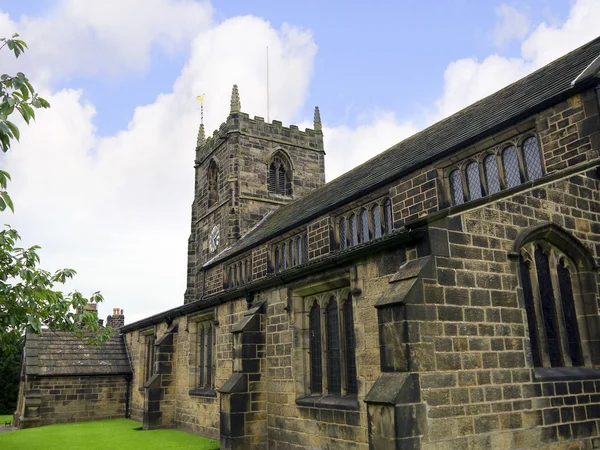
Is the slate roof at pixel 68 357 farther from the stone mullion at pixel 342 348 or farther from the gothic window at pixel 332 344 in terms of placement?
the stone mullion at pixel 342 348

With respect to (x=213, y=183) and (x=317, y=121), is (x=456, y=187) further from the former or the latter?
(x=213, y=183)

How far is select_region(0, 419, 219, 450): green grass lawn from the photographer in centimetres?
1433

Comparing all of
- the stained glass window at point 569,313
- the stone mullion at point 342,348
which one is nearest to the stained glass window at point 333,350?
the stone mullion at point 342,348

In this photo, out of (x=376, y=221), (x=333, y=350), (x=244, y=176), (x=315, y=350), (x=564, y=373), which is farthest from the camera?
(x=244, y=176)

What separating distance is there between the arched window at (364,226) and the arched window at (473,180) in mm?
3582

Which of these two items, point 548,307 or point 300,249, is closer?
point 548,307

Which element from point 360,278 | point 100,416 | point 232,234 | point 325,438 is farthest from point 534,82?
point 100,416

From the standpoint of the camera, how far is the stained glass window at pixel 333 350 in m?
10.8

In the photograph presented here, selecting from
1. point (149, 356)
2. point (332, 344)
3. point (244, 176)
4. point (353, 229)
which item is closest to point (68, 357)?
point (149, 356)

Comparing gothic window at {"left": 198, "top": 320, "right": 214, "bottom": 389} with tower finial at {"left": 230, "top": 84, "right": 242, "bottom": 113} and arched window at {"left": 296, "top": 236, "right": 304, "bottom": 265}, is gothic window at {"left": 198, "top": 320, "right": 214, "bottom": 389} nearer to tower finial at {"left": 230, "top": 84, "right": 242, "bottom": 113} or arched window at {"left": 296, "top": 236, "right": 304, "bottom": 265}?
arched window at {"left": 296, "top": 236, "right": 304, "bottom": 265}

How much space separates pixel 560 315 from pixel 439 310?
2759mm

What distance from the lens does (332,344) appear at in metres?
11.0

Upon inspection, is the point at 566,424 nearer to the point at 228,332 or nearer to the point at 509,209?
the point at 509,209

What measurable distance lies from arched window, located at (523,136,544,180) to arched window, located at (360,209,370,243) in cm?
510
